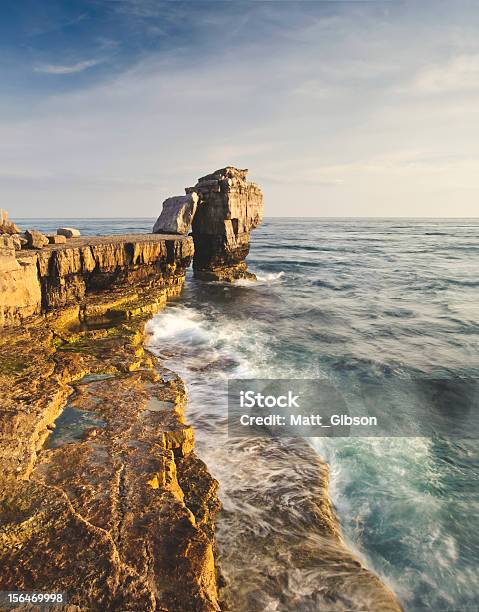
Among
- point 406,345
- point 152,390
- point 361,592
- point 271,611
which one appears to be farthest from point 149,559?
point 406,345

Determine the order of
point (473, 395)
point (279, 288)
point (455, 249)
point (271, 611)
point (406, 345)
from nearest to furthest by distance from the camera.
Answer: point (271, 611), point (473, 395), point (406, 345), point (279, 288), point (455, 249)

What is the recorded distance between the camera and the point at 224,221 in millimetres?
23828

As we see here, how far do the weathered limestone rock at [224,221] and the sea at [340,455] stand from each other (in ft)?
19.4

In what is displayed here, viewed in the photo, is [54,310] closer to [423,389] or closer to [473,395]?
[423,389]

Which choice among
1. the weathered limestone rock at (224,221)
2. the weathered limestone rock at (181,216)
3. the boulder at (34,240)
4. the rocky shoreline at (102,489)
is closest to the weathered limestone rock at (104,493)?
the rocky shoreline at (102,489)

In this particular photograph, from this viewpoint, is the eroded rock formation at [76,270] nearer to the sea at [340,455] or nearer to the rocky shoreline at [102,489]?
the rocky shoreline at [102,489]

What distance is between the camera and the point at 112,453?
5.07 meters

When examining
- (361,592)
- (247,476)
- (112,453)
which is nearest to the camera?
(361,592)

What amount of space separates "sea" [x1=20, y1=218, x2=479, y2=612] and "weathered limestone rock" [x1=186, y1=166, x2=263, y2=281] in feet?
19.4

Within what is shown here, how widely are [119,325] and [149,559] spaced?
8.94 metres

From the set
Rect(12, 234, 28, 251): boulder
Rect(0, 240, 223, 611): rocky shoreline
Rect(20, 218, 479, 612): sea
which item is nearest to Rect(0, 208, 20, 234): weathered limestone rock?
Rect(12, 234, 28, 251): boulder

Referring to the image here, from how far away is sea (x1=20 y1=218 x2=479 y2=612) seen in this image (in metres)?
4.61

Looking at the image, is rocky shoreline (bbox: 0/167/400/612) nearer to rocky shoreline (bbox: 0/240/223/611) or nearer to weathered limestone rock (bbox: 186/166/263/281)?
rocky shoreline (bbox: 0/240/223/611)

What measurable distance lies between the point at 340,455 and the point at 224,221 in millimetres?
19168
